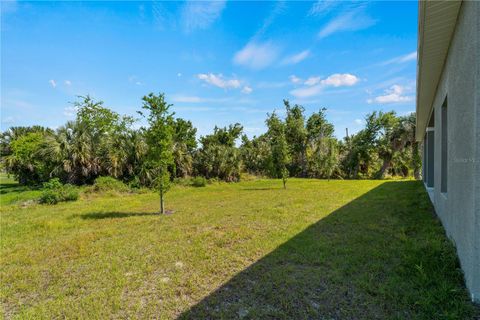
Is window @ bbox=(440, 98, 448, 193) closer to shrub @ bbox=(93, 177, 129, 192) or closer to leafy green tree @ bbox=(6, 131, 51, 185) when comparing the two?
shrub @ bbox=(93, 177, 129, 192)

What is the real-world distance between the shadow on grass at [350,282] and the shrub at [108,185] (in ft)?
36.0

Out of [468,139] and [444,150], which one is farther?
[444,150]

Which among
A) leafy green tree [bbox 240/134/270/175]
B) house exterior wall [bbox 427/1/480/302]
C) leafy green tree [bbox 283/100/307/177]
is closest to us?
house exterior wall [bbox 427/1/480/302]

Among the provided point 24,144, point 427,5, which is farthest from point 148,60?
point 24,144

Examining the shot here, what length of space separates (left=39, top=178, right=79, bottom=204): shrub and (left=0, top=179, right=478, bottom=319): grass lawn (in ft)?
14.2

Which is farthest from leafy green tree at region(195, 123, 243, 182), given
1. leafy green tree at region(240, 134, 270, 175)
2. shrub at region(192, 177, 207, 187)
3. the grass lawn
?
the grass lawn

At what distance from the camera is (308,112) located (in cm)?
2600

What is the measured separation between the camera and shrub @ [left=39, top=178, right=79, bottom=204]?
32.3 ft

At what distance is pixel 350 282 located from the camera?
2.86 m

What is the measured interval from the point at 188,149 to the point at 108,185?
7169 mm

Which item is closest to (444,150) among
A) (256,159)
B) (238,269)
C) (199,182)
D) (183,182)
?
(238,269)

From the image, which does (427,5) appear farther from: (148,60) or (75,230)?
(148,60)

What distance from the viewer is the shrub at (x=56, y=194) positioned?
9836 millimetres

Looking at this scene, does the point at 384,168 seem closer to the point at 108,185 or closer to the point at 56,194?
the point at 108,185
